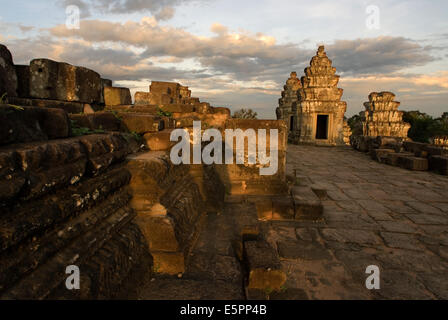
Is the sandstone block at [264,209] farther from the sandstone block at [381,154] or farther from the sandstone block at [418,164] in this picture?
the sandstone block at [381,154]

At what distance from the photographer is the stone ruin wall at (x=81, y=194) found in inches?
44.4

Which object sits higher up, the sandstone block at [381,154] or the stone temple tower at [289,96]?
the stone temple tower at [289,96]

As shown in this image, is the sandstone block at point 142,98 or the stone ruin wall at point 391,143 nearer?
the sandstone block at point 142,98

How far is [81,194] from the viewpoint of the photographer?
1.52 meters

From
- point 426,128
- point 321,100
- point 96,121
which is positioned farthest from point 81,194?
point 426,128

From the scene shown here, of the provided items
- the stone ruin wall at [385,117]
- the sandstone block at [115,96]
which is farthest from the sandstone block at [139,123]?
the stone ruin wall at [385,117]

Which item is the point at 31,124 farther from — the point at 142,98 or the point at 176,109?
the point at 142,98

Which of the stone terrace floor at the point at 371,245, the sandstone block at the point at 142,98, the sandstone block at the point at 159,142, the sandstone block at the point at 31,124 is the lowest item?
the stone terrace floor at the point at 371,245

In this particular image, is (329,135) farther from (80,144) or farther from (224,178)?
(80,144)

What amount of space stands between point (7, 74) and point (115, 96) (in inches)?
85.1

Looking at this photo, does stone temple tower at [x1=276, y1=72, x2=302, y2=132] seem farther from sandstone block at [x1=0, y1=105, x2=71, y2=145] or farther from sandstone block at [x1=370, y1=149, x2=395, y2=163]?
sandstone block at [x1=0, y1=105, x2=71, y2=145]

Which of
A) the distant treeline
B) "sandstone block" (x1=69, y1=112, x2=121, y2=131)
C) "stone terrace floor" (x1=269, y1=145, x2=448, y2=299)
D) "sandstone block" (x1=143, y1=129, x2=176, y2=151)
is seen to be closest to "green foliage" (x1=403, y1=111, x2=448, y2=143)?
the distant treeline
